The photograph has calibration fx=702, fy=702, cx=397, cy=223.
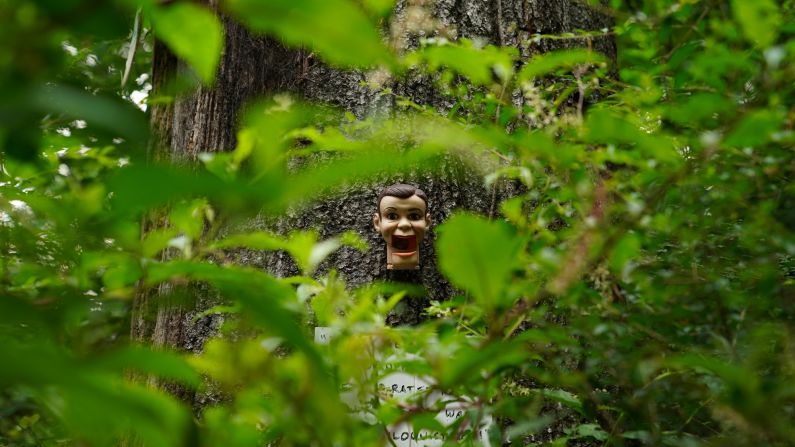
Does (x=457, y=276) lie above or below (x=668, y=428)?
above

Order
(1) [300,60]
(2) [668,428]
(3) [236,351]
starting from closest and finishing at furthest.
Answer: (3) [236,351]
(2) [668,428]
(1) [300,60]

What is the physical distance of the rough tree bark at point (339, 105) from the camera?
6.36ft

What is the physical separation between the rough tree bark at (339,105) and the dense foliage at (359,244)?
66 centimetres

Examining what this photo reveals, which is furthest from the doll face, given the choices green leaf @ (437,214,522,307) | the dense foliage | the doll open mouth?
green leaf @ (437,214,522,307)

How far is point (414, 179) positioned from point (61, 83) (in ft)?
5.32

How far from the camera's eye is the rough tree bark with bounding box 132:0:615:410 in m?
1.94

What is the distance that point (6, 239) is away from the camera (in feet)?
1.51

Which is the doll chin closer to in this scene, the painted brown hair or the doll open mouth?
the doll open mouth

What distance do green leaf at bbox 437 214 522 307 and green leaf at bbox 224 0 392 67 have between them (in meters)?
0.20

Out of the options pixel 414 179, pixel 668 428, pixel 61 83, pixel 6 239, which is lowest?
pixel 668 428

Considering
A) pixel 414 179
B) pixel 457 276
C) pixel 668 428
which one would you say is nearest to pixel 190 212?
pixel 457 276

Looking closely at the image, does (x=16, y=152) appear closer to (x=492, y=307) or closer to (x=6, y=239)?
(x=6, y=239)

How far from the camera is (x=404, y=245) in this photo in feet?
6.30

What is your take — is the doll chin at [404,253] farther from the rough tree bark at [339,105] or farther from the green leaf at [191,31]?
the green leaf at [191,31]
